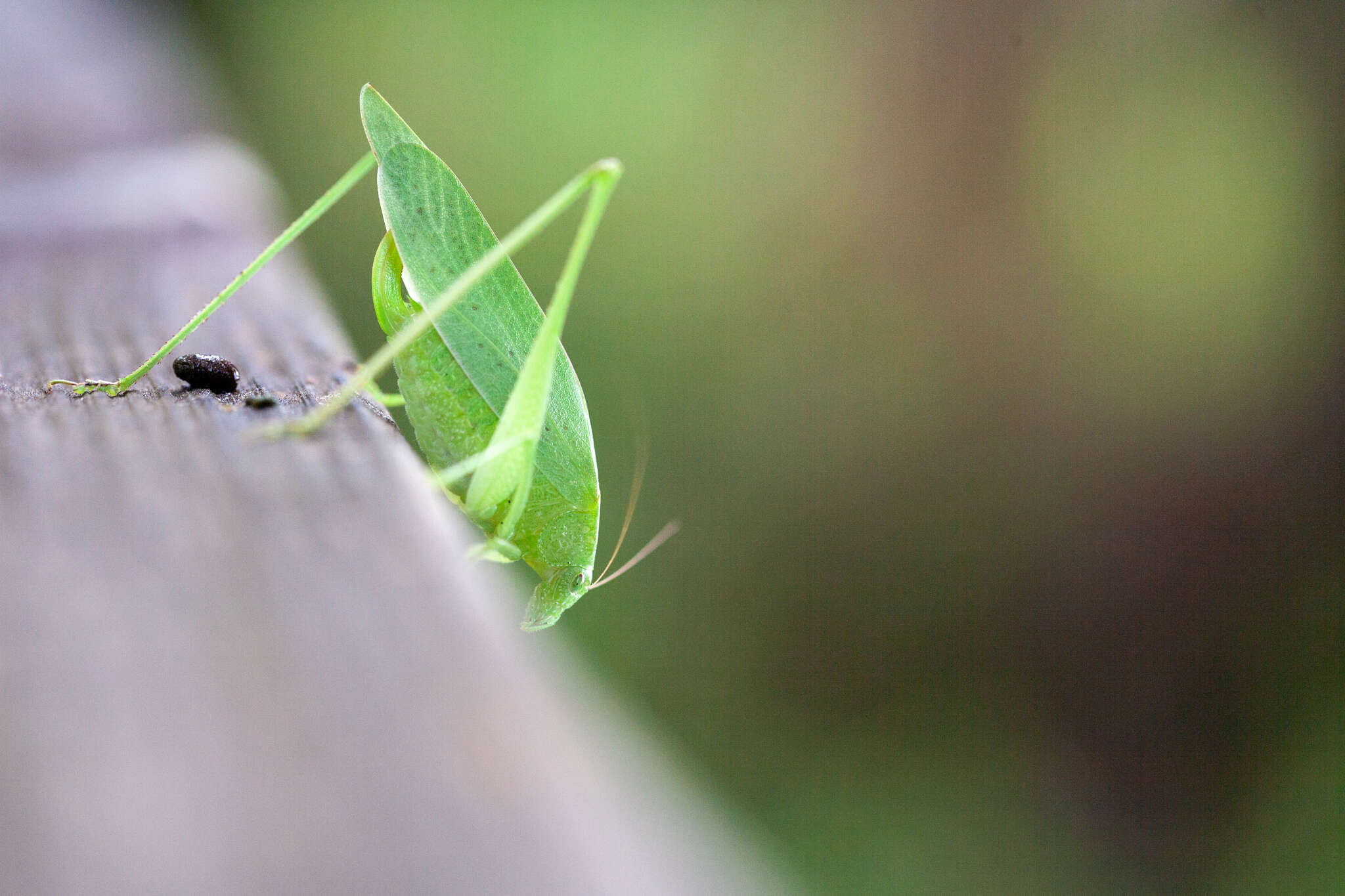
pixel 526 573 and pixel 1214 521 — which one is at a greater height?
pixel 526 573

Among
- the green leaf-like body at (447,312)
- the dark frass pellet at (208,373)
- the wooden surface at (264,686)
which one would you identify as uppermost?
the green leaf-like body at (447,312)

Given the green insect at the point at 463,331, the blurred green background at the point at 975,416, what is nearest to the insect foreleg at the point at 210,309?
the green insect at the point at 463,331

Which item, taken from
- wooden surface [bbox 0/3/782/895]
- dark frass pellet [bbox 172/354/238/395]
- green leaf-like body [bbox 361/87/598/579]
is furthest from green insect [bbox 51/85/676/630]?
wooden surface [bbox 0/3/782/895]

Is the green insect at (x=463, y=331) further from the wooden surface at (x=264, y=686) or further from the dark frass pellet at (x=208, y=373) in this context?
the wooden surface at (x=264, y=686)

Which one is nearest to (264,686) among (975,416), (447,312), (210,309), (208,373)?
(208,373)

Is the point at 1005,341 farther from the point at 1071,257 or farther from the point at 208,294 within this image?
the point at 208,294

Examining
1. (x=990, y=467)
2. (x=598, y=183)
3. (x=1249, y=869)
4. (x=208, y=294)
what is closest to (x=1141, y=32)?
(x=990, y=467)
